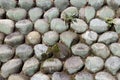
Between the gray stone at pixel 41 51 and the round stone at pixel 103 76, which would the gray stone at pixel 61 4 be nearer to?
the gray stone at pixel 41 51

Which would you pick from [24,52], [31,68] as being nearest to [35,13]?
[24,52]

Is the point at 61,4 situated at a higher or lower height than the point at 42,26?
higher

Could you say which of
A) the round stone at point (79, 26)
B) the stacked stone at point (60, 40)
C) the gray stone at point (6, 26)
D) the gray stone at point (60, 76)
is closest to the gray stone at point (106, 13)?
the stacked stone at point (60, 40)

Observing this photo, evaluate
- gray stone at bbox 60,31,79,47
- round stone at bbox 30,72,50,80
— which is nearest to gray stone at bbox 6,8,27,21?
gray stone at bbox 60,31,79,47

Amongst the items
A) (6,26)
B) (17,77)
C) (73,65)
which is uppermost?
(6,26)

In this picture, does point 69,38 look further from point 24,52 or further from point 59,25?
point 24,52
